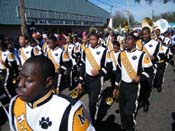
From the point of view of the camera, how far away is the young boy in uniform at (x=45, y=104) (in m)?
2.25

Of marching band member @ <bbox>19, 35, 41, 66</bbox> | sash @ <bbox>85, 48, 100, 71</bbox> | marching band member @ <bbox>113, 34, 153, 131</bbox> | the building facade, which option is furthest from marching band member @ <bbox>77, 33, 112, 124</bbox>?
the building facade

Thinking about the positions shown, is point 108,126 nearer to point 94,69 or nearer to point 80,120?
point 94,69

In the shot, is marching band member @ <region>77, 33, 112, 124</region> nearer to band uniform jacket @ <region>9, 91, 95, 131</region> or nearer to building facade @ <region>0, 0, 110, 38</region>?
band uniform jacket @ <region>9, 91, 95, 131</region>

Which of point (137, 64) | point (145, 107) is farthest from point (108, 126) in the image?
point (145, 107)

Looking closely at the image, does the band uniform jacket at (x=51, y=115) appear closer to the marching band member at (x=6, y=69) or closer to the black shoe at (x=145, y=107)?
the black shoe at (x=145, y=107)

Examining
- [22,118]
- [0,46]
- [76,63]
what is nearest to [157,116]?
[0,46]

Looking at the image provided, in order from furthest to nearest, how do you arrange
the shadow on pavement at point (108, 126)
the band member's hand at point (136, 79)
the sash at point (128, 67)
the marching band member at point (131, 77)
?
the shadow on pavement at point (108, 126), the sash at point (128, 67), the marching band member at point (131, 77), the band member's hand at point (136, 79)

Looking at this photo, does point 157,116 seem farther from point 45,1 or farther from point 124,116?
point 45,1

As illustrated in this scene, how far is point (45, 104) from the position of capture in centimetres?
232

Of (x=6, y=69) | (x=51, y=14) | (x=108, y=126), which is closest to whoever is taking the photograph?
(x=108, y=126)

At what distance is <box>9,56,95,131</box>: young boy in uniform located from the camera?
225 cm

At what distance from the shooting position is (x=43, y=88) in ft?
7.61

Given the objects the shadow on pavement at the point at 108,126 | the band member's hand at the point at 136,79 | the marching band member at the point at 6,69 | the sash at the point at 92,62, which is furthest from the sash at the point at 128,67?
the marching band member at the point at 6,69

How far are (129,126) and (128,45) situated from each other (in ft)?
5.02
